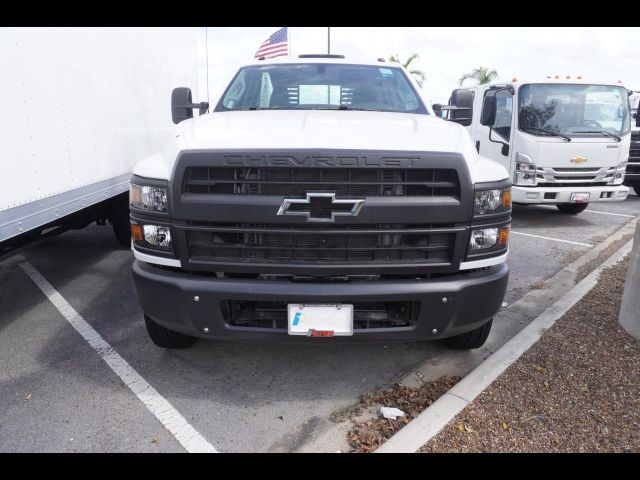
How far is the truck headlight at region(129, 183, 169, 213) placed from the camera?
8.32 ft

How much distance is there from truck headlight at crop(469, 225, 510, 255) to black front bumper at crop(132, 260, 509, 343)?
0.47 ft

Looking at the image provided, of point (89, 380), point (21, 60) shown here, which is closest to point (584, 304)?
point (89, 380)

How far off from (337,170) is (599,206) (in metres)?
10.2

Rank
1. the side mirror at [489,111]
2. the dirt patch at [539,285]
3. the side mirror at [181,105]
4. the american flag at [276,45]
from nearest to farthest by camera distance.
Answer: the side mirror at [181,105] → the dirt patch at [539,285] → the side mirror at [489,111] → the american flag at [276,45]

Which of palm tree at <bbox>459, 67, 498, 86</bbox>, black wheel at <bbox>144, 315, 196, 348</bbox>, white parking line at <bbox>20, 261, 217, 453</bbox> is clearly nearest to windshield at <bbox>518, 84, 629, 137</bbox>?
black wheel at <bbox>144, 315, 196, 348</bbox>

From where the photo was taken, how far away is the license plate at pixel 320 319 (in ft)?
8.11

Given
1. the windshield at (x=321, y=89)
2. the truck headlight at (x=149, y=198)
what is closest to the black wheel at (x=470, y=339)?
the windshield at (x=321, y=89)

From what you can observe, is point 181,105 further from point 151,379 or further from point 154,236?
point 151,379

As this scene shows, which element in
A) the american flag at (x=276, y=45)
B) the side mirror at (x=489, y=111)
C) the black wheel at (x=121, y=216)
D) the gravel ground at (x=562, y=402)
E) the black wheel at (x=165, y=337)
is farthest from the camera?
the american flag at (x=276, y=45)

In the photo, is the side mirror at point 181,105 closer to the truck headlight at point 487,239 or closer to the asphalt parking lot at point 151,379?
the asphalt parking lot at point 151,379

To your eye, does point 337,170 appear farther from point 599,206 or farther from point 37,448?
point 599,206

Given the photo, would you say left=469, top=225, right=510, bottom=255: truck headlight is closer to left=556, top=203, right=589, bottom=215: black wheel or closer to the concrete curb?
the concrete curb

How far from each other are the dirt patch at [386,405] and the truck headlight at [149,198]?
5.23ft

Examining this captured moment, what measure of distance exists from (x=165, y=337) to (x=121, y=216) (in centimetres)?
287
